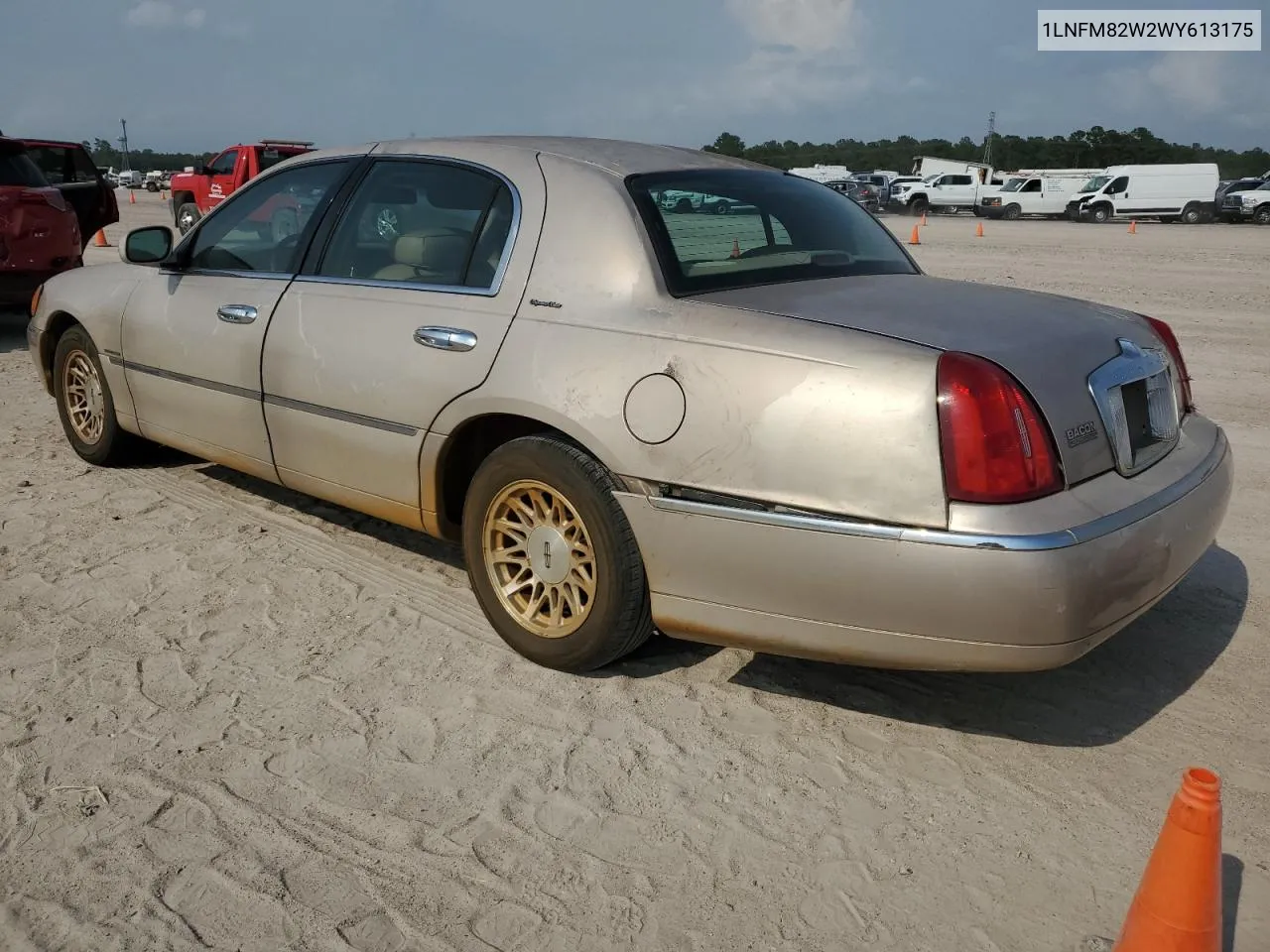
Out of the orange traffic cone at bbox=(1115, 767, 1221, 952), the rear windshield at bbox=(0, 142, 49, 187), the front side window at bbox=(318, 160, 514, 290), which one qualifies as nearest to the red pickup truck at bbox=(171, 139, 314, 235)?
the rear windshield at bbox=(0, 142, 49, 187)

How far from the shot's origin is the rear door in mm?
12391

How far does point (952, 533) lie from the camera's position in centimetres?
268

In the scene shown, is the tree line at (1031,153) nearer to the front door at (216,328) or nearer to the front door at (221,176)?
the front door at (221,176)

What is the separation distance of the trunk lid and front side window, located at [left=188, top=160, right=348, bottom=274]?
1.97m

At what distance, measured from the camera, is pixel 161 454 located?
19.6 ft

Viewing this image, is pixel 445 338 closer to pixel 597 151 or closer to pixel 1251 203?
pixel 597 151

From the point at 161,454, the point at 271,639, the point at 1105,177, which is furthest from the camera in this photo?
the point at 1105,177

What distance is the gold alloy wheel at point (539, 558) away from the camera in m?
3.40

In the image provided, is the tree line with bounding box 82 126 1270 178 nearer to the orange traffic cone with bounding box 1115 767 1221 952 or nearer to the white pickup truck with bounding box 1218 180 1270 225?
the white pickup truck with bounding box 1218 180 1270 225

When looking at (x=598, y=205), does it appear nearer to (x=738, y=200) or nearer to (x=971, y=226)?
(x=738, y=200)

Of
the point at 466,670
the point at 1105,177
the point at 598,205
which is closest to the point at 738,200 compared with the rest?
the point at 598,205

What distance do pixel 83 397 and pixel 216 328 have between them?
1.70 m

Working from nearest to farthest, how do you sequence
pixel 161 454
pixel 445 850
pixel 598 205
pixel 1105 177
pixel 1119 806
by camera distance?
pixel 445 850 < pixel 1119 806 < pixel 598 205 < pixel 161 454 < pixel 1105 177

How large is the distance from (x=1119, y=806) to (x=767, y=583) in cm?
106
